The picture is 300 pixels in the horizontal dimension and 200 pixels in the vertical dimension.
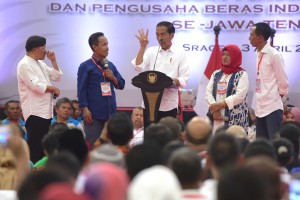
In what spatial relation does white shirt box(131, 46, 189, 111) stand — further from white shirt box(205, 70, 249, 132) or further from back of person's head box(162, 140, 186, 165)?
back of person's head box(162, 140, 186, 165)

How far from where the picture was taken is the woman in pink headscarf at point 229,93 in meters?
8.05

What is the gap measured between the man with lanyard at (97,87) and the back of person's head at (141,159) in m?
3.69

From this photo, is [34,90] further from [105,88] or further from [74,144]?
[74,144]

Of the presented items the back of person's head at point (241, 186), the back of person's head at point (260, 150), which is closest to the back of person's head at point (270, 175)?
the back of person's head at point (241, 186)

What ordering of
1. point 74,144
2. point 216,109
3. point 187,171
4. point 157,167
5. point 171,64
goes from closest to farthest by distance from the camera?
point 157,167
point 187,171
point 74,144
point 216,109
point 171,64

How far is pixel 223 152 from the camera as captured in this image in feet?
14.1

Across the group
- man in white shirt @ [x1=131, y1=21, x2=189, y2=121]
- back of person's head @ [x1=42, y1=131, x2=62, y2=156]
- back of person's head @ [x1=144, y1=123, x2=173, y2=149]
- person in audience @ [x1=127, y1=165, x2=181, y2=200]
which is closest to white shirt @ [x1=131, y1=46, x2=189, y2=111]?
man in white shirt @ [x1=131, y1=21, x2=189, y2=121]

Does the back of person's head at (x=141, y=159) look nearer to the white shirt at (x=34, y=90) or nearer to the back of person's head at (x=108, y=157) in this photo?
the back of person's head at (x=108, y=157)

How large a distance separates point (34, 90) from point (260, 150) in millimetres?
3950

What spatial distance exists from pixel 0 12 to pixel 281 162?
255 inches

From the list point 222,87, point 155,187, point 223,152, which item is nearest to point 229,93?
point 222,87

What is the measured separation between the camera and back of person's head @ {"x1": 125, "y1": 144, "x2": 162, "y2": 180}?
14.1ft

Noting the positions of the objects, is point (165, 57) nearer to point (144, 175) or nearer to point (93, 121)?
point (93, 121)

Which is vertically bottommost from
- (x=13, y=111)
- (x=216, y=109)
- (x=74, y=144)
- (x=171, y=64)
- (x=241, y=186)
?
(x=13, y=111)
